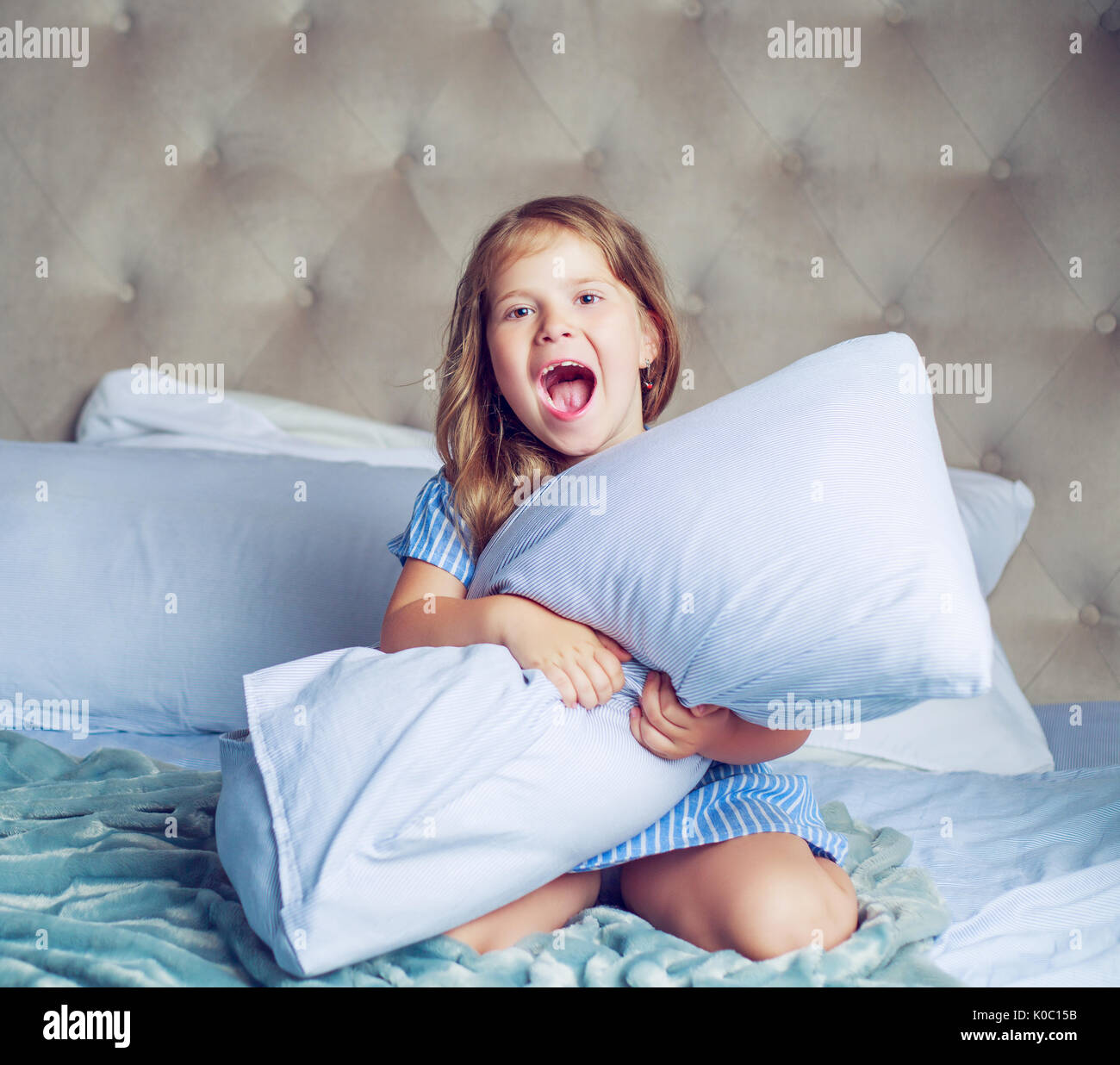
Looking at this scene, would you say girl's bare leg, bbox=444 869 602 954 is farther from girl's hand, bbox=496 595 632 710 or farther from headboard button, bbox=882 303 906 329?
headboard button, bbox=882 303 906 329

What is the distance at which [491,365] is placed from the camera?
1.07 m

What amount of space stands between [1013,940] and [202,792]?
0.70 metres

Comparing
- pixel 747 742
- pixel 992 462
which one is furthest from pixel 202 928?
pixel 992 462

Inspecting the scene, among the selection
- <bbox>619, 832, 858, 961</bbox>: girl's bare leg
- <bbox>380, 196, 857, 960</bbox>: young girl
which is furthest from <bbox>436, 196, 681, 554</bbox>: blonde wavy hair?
<bbox>619, 832, 858, 961</bbox>: girl's bare leg

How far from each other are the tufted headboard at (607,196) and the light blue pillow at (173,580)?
1.34 ft

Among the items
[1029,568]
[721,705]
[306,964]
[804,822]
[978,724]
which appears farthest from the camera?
[1029,568]

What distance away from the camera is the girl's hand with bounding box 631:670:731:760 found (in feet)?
2.43

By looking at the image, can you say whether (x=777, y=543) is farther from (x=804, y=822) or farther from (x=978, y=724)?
(x=978, y=724)

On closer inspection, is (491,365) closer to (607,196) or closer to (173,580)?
(173,580)

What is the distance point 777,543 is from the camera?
0.64 meters

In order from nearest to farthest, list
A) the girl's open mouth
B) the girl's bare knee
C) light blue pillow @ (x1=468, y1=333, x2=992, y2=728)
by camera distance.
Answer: light blue pillow @ (x1=468, y1=333, x2=992, y2=728) < the girl's bare knee < the girl's open mouth

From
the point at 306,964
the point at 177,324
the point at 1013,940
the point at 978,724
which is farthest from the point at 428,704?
the point at 177,324

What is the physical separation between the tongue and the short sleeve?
143mm
